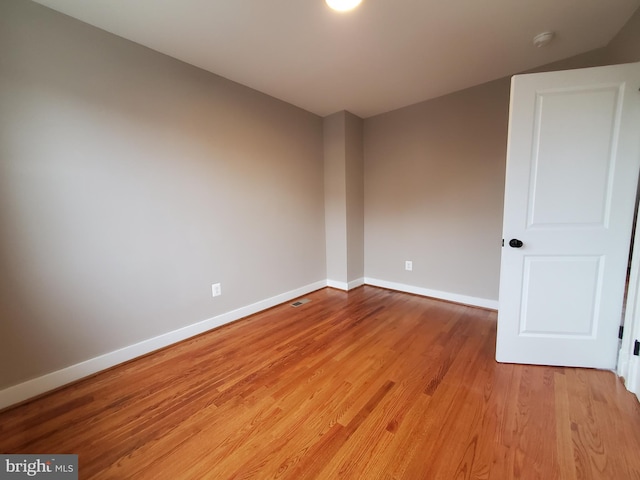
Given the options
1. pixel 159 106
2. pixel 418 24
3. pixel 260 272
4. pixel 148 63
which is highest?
pixel 418 24

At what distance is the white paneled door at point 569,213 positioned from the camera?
5.02 feet

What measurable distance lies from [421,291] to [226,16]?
3313mm

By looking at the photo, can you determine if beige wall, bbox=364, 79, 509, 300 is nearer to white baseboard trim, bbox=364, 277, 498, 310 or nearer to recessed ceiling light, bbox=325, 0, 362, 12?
white baseboard trim, bbox=364, 277, 498, 310

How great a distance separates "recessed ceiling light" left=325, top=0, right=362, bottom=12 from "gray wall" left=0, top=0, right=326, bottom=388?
4.27 ft

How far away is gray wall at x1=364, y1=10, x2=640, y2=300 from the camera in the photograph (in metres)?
2.60

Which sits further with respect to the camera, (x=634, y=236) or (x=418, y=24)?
(x=418, y=24)

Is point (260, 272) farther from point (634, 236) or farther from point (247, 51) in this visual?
point (634, 236)

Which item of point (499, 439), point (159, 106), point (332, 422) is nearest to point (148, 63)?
point (159, 106)

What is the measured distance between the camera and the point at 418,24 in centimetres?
174

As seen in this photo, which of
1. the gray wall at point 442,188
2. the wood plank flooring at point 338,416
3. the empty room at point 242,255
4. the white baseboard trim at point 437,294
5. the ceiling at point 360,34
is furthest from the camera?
the white baseboard trim at point 437,294

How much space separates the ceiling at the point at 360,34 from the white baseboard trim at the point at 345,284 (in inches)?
95.9

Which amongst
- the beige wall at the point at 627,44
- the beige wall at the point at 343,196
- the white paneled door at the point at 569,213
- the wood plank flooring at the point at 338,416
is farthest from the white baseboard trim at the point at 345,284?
the beige wall at the point at 627,44

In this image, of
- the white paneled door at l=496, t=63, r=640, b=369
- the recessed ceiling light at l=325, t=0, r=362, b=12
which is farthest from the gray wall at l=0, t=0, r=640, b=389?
the recessed ceiling light at l=325, t=0, r=362, b=12

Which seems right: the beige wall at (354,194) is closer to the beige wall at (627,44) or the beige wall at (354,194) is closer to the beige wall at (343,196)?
the beige wall at (343,196)
